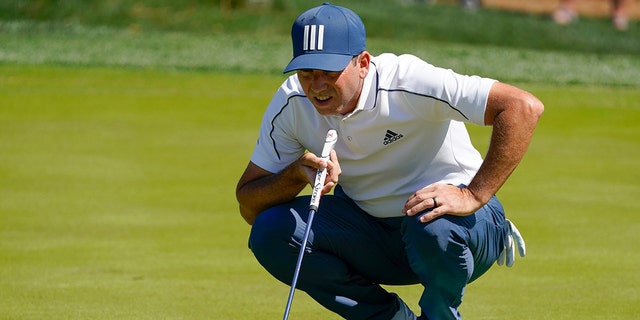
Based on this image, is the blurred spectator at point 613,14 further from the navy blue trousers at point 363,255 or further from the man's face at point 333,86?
the man's face at point 333,86

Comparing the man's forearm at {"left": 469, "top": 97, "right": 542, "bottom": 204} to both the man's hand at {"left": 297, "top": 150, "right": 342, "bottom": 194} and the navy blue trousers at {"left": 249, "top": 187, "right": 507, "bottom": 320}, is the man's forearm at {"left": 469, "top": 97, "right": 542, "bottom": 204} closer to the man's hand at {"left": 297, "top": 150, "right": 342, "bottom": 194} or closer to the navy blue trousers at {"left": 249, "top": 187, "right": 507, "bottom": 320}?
the navy blue trousers at {"left": 249, "top": 187, "right": 507, "bottom": 320}

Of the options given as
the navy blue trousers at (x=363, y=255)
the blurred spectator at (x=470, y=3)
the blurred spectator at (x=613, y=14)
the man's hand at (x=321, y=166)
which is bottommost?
the blurred spectator at (x=470, y=3)

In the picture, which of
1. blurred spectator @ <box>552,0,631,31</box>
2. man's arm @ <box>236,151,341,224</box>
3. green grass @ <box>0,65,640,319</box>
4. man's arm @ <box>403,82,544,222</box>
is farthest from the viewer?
blurred spectator @ <box>552,0,631,31</box>

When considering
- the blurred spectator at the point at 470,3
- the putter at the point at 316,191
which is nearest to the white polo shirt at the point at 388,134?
the putter at the point at 316,191

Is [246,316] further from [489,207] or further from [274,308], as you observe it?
[489,207]

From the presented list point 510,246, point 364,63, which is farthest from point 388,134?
point 510,246

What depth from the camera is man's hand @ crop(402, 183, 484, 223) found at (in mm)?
4496

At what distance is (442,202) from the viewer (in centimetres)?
450

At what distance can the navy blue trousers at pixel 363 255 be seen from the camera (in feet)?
15.1

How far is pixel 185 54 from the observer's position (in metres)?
16.5

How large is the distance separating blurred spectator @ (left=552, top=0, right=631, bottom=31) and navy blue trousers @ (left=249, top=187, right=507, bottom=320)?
16725 millimetres

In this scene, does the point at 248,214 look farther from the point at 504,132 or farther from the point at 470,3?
the point at 470,3

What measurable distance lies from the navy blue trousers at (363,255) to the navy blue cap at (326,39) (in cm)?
59

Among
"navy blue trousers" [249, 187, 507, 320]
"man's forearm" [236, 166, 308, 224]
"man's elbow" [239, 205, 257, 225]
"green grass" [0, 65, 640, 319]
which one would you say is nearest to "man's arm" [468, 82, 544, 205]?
"navy blue trousers" [249, 187, 507, 320]
